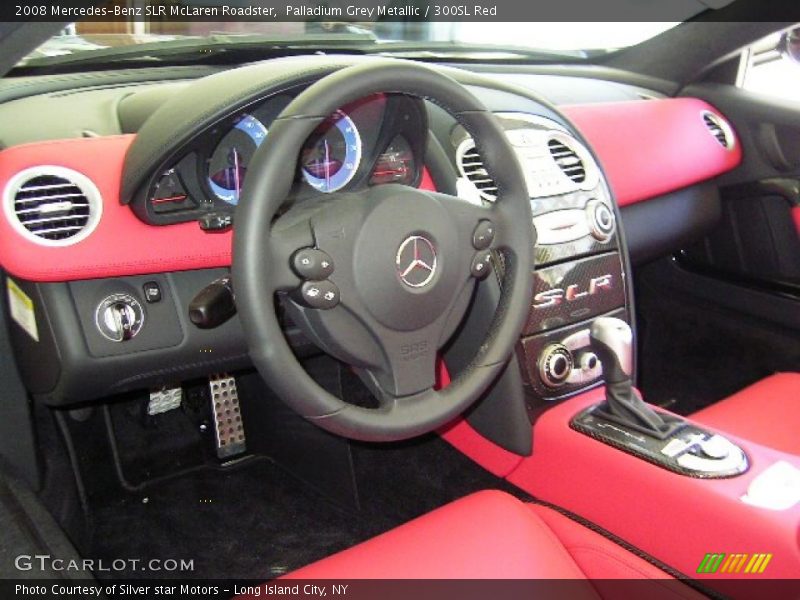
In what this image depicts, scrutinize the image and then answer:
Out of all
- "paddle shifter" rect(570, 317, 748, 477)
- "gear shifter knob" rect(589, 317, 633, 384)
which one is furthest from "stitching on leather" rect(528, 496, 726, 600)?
"gear shifter knob" rect(589, 317, 633, 384)

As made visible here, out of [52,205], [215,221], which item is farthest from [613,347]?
[52,205]

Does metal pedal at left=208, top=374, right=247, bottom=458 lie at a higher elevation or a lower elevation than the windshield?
lower

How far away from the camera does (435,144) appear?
1.44 m

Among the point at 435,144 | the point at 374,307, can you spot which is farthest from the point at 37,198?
the point at 435,144

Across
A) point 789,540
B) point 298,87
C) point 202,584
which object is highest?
point 298,87

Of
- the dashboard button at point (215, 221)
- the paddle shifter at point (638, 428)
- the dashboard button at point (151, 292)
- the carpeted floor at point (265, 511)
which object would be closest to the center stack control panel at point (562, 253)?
the paddle shifter at point (638, 428)

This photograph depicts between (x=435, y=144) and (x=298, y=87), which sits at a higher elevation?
(x=298, y=87)

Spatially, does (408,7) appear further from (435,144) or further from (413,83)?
(413,83)

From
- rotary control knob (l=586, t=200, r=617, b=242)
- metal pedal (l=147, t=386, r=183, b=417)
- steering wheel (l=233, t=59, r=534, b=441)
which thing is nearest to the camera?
steering wheel (l=233, t=59, r=534, b=441)

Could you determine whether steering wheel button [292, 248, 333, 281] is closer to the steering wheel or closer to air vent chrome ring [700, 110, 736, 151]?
the steering wheel

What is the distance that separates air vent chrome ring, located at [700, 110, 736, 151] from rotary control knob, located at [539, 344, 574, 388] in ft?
3.15

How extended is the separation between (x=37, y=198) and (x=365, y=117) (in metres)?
0.50

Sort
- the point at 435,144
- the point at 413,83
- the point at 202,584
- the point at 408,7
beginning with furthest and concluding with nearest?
the point at 408,7 < the point at 202,584 < the point at 435,144 < the point at 413,83

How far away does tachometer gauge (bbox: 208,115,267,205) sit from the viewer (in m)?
1.26
